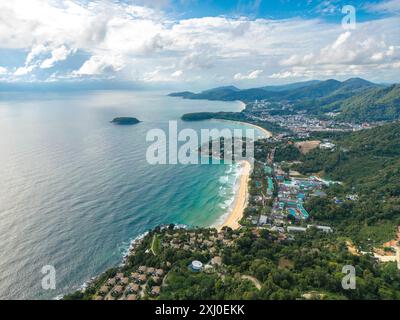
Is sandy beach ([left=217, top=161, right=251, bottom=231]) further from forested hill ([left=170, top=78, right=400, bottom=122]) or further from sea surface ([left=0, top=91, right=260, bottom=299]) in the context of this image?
forested hill ([left=170, top=78, right=400, bottom=122])

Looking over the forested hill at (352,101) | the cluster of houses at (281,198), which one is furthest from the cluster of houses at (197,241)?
the forested hill at (352,101)

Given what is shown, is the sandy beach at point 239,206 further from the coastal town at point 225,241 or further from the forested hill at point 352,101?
the forested hill at point 352,101

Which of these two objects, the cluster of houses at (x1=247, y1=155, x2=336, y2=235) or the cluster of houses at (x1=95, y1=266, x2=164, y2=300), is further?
the cluster of houses at (x1=247, y1=155, x2=336, y2=235)

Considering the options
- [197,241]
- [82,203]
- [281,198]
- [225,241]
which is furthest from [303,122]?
[82,203]

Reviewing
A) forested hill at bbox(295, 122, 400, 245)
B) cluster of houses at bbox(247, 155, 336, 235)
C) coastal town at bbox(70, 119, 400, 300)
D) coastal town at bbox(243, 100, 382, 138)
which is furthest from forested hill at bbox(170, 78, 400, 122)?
coastal town at bbox(70, 119, 400, 300)

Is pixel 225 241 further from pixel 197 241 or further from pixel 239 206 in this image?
pixel 239 206

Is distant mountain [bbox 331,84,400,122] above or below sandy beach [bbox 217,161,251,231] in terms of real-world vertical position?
above

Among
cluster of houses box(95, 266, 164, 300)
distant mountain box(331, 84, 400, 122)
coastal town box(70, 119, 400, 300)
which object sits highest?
distant mountain box(331, 84, 400, 122)
